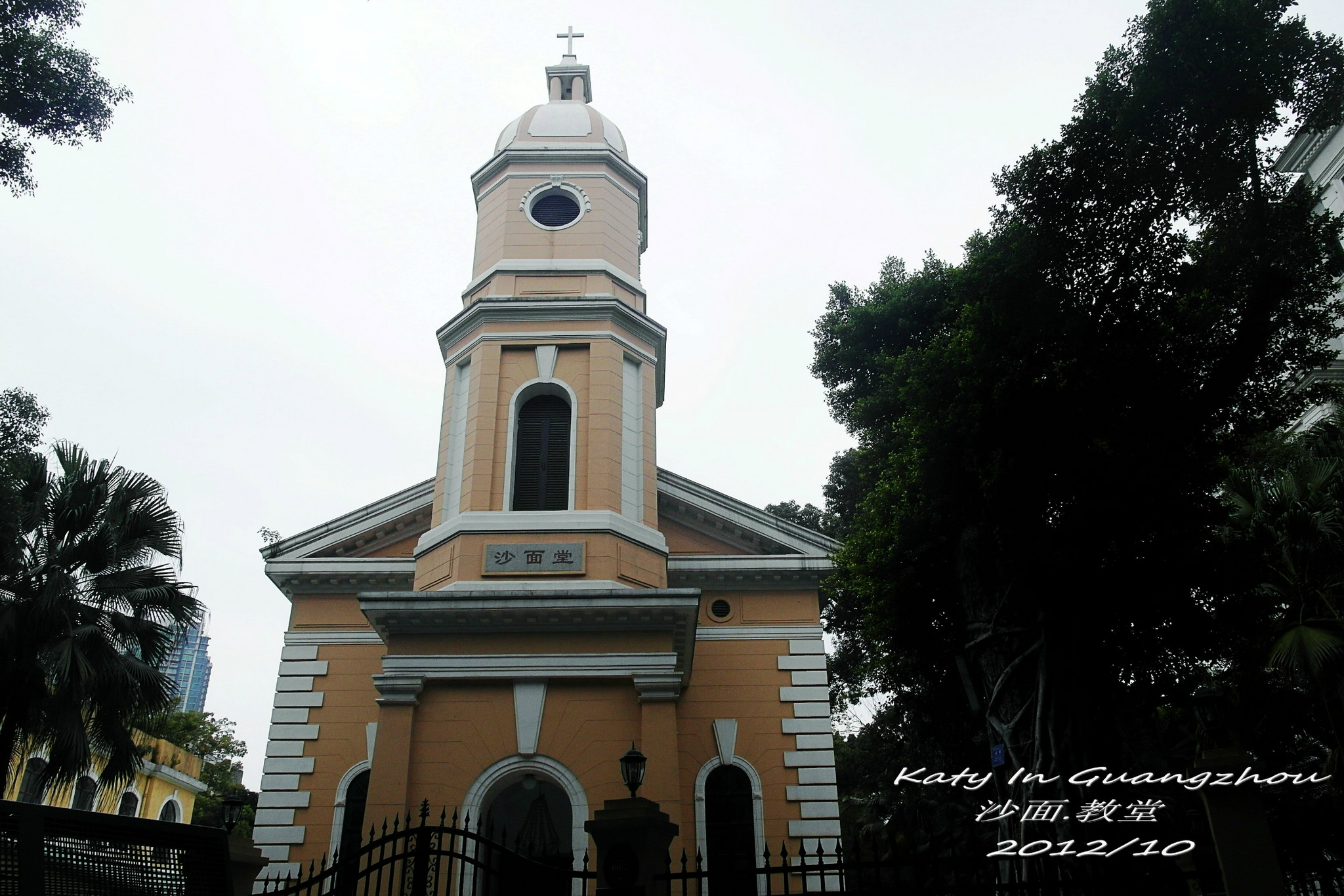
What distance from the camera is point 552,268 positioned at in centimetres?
1703

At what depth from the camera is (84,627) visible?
12.4 metres

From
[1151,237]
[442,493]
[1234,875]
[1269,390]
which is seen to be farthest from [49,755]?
[1269,390]

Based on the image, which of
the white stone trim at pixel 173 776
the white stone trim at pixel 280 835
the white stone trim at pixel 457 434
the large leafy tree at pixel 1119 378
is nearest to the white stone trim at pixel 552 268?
the white stone trim at pixel 457 434

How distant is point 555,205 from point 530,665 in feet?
31.0

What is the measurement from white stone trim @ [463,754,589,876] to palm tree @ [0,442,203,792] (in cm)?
496

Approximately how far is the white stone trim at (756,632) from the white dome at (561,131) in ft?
31.6

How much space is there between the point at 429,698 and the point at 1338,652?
1173 cm

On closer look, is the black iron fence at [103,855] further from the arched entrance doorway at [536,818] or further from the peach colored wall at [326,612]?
the peach colored wall at [326,612]

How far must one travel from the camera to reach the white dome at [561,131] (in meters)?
18.6

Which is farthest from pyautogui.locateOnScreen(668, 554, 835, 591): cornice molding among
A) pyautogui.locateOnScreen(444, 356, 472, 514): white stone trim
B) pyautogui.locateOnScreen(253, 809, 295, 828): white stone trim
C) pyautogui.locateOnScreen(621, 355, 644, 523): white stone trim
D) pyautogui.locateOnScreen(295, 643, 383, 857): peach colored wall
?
pyautogui.locateOnScreen(253, 809, 295, 828): white stone trim

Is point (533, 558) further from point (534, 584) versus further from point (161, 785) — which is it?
point (161, 785)

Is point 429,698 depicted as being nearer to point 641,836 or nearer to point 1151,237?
point 641,836

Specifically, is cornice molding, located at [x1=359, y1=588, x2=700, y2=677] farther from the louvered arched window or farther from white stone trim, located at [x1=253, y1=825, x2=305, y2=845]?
white stone trim, located at [x1=253, y1=825, x2=305, y2=845]

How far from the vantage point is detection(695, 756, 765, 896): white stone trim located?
565 inches
